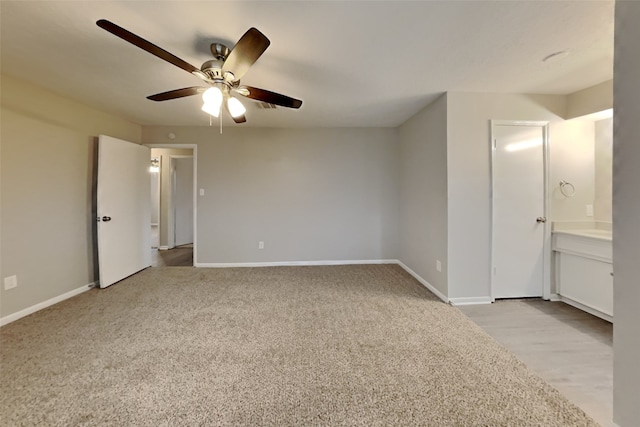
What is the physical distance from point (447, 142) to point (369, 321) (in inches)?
79.7

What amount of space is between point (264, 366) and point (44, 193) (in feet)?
9.71

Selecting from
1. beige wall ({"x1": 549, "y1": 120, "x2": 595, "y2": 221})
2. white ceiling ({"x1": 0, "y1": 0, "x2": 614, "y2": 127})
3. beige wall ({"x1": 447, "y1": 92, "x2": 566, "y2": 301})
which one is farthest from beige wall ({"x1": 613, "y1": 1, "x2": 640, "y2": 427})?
beige wall ({"x1": 549, "y1": 120, "x2": 595, "y2": 221})

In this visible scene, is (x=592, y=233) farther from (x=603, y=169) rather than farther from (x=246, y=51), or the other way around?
(x=246, y=51)

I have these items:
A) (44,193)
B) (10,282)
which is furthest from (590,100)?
(10,282)

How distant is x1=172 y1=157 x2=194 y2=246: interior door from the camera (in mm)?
5863

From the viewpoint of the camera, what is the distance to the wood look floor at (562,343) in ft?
5.01

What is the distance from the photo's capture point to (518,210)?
281cm

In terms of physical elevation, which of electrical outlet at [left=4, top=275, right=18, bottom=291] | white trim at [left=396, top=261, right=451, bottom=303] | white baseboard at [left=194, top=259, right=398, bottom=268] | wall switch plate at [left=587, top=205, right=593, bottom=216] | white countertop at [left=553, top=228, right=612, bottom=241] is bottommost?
white trim at [left=396, top=261, right=451, bottom=303]

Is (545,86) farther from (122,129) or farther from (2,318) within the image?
(2,318)

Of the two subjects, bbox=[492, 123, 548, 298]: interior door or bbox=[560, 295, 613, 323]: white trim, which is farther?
bbox=[492, 123, 548, 298]: interior door

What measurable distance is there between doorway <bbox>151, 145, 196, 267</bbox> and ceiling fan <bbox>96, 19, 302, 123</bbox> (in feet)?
12.2

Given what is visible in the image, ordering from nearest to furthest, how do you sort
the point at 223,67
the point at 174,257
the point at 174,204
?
the point at 223,67
the point at 174,257
the point at 174,204

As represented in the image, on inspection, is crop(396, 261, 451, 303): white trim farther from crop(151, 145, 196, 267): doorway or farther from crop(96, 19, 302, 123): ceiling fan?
crop(151, 145, 196, 267): doorway

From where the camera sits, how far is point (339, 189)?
4215 millimetres
